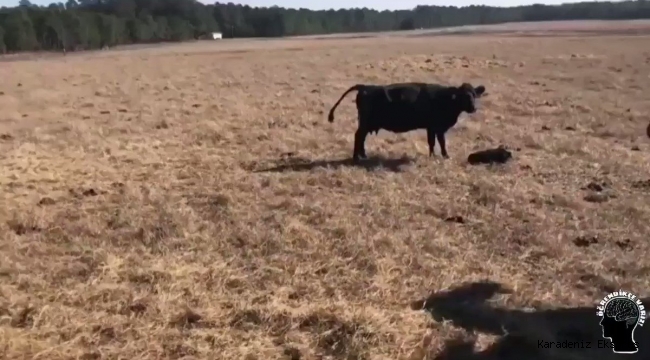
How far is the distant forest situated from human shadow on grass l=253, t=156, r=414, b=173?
6305cm

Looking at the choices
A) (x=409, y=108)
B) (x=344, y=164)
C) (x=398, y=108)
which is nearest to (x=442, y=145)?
(x=409, y=108)

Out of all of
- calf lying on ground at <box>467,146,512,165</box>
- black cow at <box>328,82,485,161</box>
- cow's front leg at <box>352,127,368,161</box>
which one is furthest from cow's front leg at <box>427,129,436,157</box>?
cow's front leg at <box>352,127,368,161</box>

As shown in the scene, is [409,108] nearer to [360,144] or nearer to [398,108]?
[398,108]

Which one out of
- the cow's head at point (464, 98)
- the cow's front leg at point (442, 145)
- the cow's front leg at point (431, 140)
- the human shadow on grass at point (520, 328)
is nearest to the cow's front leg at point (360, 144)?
the cow's front leg at point (431, 140)

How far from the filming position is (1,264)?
634 cm

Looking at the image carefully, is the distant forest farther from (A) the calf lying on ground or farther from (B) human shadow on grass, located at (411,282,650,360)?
Answer: (B) human shadow on grass, located at (411,282,650,360)

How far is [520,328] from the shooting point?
4.97 metres

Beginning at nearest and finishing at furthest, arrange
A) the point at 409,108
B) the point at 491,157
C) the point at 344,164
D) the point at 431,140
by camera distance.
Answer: the point at 491,157, the point at 344,164, the point at 409,108, the point at 431,140

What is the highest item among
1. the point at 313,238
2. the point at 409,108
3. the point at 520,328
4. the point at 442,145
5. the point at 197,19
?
the point at 197,19

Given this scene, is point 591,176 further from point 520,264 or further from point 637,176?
point 520,264

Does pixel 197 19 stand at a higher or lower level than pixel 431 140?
higher

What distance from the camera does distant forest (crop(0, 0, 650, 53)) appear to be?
73000mm

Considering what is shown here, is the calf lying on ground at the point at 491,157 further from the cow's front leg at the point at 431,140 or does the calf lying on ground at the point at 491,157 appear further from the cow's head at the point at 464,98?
the cow's head at the point at 464,98

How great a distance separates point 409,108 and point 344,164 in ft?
4.44
